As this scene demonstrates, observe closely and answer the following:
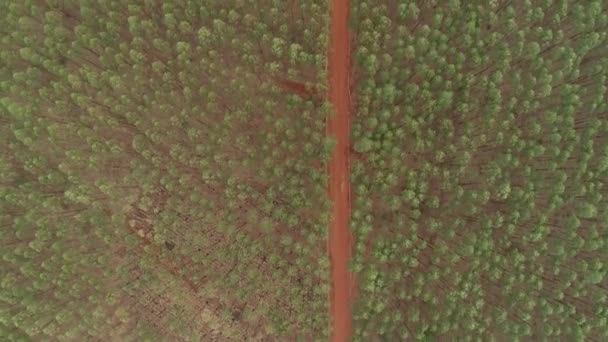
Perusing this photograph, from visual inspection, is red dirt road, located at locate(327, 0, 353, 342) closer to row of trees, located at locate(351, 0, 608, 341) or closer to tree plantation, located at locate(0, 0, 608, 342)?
tree plantation, located at locate(0, 0, 608, 342)

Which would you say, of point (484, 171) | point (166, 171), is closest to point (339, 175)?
point (484, 171)

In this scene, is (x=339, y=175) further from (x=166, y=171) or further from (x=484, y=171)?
(x=166, y=171)

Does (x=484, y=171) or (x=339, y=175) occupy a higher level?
(x=484, y=171)

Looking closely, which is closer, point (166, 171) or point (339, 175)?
point (166, 171)

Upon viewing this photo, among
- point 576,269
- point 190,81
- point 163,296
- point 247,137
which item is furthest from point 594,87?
point 163,296

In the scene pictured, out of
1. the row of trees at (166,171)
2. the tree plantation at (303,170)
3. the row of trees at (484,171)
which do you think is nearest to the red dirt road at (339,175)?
the tree plantation at (303,170)

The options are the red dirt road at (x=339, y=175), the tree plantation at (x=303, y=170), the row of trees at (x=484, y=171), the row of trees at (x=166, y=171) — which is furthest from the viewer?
the red dirt road at (x=339, y=175)

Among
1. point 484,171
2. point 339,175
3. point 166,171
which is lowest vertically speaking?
point 166,171

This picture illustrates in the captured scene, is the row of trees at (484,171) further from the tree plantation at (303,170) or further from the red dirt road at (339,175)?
the red dirt road at (339,175)
